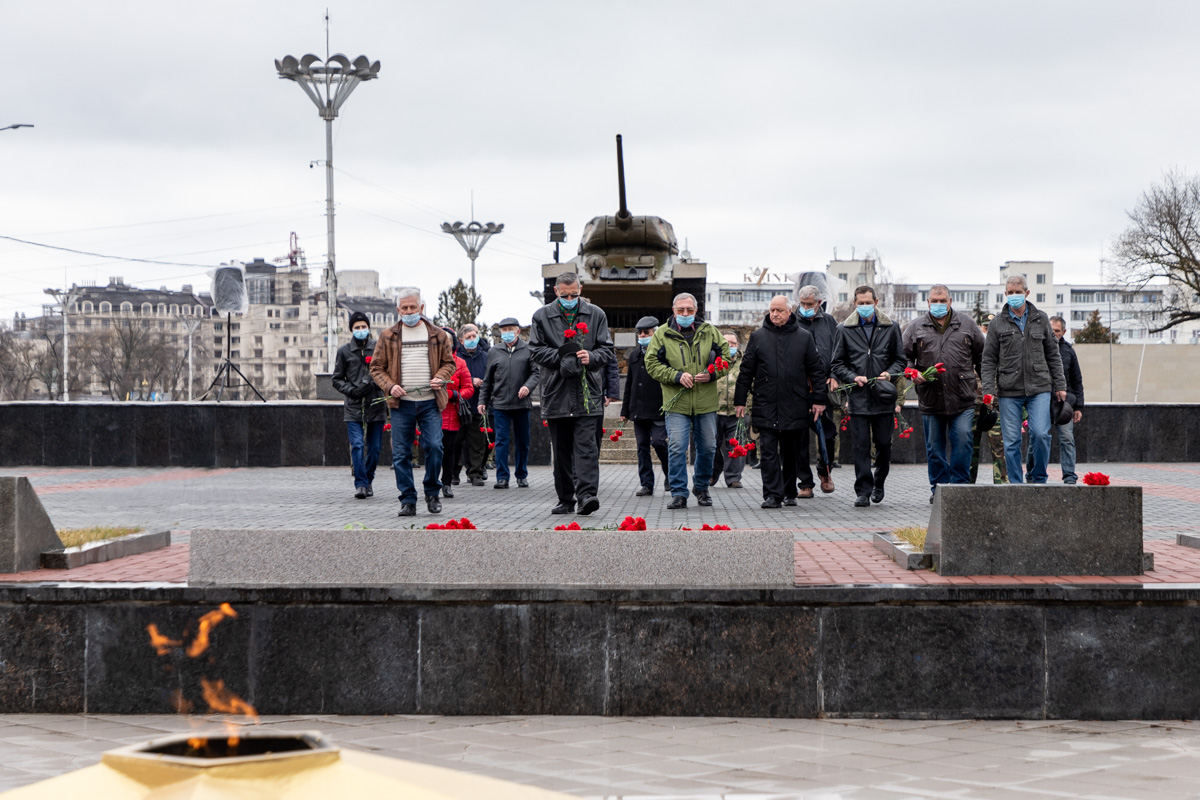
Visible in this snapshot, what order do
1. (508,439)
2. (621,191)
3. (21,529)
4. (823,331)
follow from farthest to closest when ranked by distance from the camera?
(621,191)
(508,439)
(823,331)
(21,529)

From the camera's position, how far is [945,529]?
5.54 m

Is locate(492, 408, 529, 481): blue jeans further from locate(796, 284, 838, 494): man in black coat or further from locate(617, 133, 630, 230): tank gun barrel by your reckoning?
locate(617, 133, 630, 230): tank gun barrel

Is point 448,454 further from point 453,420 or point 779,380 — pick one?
point 779,380

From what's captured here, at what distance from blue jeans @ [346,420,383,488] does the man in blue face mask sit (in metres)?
5.57

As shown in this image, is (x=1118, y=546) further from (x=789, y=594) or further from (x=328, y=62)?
(x=328, y=62)

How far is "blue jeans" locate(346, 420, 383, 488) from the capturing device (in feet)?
40.6

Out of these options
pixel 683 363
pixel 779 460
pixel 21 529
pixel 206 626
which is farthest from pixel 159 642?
pixel 779 460

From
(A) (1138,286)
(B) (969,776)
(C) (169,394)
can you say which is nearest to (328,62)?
(B) (969,776)

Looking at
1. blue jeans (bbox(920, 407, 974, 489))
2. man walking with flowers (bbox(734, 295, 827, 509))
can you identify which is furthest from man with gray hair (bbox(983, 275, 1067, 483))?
man walking with flowers (bbox(734, 295, 827, 509))

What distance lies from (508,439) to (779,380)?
4777 mm

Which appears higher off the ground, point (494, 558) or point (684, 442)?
point (684, 442)

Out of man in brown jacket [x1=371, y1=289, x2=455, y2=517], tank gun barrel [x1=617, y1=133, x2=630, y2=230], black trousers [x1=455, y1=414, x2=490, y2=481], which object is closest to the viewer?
man in brown jacket [x1=371, y1=289, x2=455, y2=517]

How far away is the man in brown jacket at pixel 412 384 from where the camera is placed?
9938 mm

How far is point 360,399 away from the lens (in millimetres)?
12211
